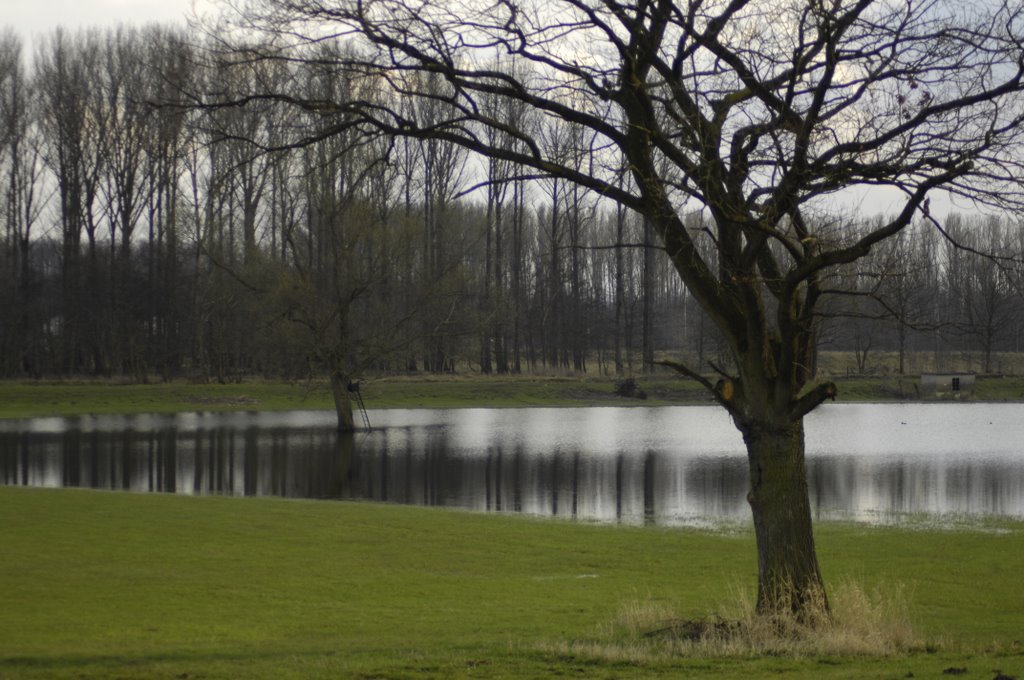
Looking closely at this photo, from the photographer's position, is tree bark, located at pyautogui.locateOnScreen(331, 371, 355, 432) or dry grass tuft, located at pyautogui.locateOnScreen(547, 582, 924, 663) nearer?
dry grass tuft, located at pyautogui.locateOnScreen(547, 582, 924, 663)

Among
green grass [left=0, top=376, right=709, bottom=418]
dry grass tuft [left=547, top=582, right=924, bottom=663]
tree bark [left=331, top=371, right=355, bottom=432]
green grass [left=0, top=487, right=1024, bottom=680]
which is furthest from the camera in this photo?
green grass [left=0, top=376, right=709, bottom=418]

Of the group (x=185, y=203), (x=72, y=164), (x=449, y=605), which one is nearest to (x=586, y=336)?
(x=185, y=203)

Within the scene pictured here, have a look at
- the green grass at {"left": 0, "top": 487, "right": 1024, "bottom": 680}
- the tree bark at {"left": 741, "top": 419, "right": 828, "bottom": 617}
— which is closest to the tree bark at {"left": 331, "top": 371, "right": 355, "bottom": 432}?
the green grass at {"left": 0, "top": 487, "right": 1024, "bottom": 680}

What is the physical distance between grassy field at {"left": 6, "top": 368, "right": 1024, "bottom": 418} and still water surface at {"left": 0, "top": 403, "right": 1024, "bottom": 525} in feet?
12.1

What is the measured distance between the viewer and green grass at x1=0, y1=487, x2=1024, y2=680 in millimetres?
7734

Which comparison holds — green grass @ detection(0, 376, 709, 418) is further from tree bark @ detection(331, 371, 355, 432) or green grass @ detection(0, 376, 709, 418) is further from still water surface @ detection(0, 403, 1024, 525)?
still water surface @ detection(0, 403, 1024, 525)

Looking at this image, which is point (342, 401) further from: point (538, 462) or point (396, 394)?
point (396, 394)

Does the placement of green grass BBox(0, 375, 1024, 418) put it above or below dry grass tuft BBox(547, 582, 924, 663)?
above

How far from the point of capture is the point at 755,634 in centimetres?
872

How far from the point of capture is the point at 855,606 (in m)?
8.96

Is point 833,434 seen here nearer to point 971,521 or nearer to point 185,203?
point 971,521

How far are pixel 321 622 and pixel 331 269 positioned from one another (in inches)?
1281

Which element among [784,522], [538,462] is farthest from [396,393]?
[784,522]

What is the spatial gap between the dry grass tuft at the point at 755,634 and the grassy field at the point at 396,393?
108ft
